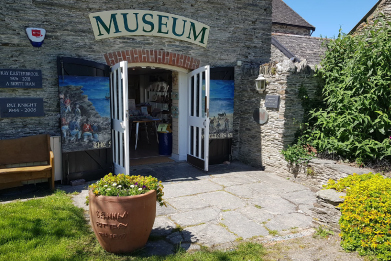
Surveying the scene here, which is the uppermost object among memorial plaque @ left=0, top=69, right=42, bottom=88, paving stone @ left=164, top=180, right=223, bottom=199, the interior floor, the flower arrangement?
memorial plaque @ left=0, top=69, right=42, bottom=88

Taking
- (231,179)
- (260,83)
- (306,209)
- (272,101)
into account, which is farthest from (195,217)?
(260,83)

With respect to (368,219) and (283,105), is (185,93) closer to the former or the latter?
(283,105)

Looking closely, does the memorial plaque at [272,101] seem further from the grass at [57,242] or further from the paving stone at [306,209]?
the grass at [57,242]

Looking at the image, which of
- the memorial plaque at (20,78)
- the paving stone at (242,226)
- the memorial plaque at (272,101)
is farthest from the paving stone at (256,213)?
the memorial plaque at (20,78)

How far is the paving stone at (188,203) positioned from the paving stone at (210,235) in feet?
2.31

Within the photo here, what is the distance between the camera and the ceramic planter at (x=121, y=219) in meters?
3.30

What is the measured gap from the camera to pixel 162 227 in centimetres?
419

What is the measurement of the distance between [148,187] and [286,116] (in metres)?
4.17

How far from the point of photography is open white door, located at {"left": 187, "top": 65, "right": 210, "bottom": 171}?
6.83m

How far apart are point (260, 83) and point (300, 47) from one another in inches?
307

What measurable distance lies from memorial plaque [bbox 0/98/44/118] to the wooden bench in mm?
428

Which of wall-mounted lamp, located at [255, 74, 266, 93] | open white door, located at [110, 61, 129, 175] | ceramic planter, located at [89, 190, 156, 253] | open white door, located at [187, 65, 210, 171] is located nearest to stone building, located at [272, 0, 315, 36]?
wall-mounted lamp, located at [255, 74, 266, 93]

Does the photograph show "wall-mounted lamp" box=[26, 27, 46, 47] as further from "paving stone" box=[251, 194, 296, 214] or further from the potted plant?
"paving stone" box=[251, 194, 296, 214]

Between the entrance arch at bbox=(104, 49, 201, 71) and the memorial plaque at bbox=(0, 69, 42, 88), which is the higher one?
the entrance arch at bbox=(104, 49, 201, 71)
